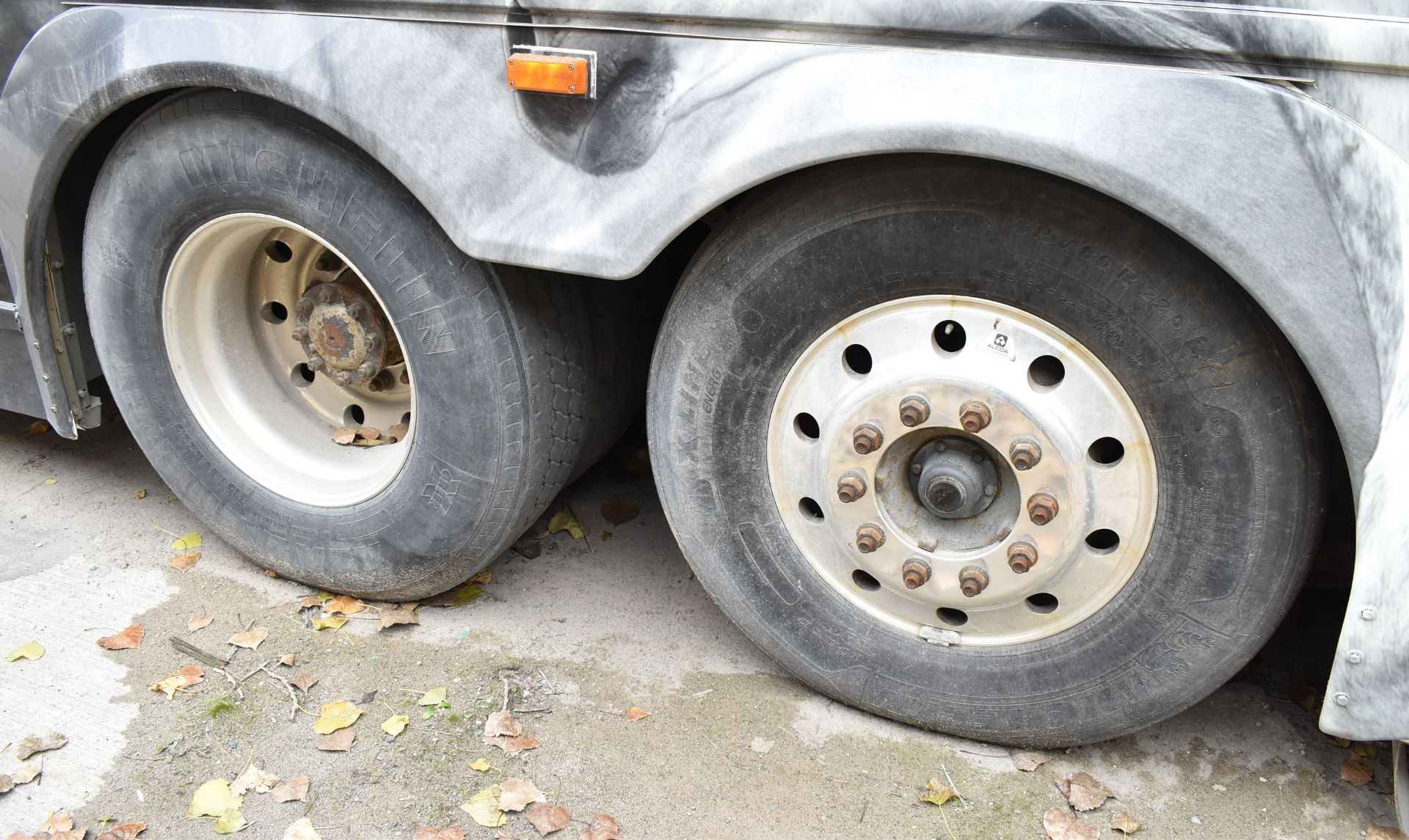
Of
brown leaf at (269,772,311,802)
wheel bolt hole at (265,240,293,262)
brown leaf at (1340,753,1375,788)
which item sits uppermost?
wheel bolt hole at (265,240,293,262)

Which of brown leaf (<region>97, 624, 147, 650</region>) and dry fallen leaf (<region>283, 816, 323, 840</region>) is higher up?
brown leaf (<region>97, 624, 147, 650</region>)

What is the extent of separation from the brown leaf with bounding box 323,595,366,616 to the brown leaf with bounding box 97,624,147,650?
43 centimetres

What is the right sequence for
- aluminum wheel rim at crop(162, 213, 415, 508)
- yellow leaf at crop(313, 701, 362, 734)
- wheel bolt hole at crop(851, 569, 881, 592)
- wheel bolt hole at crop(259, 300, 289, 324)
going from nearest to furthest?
wheel bolt hole at crop(851, 569, 881, 592) → yellow leaf at crop(313, 701, 362, 734) → aluminum wheel rim at crop(162, 213, 415, 508) → wheel bolt hole at crop(259, 300, 289, 324)

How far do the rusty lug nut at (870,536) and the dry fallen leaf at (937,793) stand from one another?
1.72 feet

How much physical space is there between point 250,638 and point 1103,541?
78.0 inches

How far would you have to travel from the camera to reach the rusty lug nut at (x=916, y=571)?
211 cm

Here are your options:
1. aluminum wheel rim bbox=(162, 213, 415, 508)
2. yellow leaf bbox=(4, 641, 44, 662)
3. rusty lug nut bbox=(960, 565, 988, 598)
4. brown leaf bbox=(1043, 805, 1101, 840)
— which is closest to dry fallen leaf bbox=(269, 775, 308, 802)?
aluminum wheel rim bbox=(162, 213, 415, 508)

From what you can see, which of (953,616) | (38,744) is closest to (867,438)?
(953,616)

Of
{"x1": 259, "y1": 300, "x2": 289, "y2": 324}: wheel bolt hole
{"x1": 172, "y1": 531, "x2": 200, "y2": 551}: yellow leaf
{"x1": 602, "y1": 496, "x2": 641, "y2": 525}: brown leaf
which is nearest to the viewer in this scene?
{"x1": 259, "y1": 300, "x2": 289, "y2": 324}: wheel bolt hole

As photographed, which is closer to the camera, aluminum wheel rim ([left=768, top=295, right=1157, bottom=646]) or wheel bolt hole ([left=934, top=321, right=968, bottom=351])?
aluminum wheel rim ([left=768, top=295, right=1157, bottom=646])

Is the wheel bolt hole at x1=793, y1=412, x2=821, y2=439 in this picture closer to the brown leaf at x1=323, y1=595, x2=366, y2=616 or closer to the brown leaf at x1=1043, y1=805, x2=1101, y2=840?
the brown leaf at x1=1043, y1=805, x2=1101, y2=840

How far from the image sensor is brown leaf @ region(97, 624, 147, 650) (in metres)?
2.57

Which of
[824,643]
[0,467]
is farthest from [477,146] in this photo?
[0,467]

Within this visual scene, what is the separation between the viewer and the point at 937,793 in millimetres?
2189
